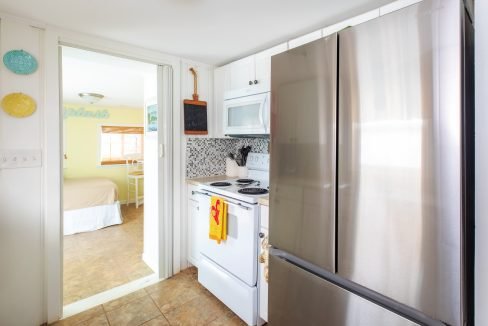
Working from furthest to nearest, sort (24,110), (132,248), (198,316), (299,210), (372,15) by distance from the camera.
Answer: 1. (132,248)
2. (198,316)
3. (24,110)
4. (372,15)
5. (299,210)

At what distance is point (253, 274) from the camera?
5.64 ft

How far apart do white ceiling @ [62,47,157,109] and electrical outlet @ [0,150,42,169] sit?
812mm

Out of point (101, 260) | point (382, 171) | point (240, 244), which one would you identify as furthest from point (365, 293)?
point (101, 260)

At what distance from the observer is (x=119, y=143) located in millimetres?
5305

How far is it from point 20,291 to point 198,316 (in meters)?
1.20

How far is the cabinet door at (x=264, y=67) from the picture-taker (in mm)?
1931

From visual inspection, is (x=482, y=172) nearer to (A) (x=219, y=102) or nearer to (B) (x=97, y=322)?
(A) (x=219, y=102)

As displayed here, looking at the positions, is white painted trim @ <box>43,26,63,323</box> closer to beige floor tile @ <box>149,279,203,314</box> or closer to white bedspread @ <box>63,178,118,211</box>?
beige floor tile @ <box>149,279,203,314</box>

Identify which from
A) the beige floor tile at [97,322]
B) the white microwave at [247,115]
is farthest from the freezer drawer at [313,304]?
the beige floor tile at [97,322]

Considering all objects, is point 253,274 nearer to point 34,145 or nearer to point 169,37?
point 34,145

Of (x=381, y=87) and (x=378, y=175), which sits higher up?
(x=381, y=87)

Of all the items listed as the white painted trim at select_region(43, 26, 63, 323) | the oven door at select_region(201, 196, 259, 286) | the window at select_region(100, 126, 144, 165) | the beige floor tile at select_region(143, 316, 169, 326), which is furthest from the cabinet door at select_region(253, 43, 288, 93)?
the window at select_region(100, 126, 144, 165)

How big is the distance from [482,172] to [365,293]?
1.98 feet

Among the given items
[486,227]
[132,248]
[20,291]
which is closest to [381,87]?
[486,227]
